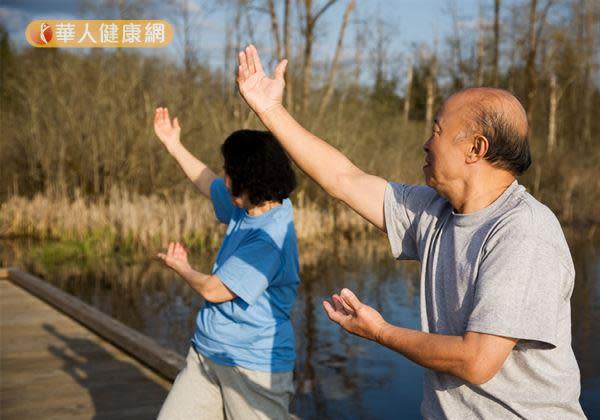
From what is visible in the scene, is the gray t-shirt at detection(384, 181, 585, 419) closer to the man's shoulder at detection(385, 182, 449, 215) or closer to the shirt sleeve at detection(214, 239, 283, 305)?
the man's shoulder at detection(385, 182, 449, 215)

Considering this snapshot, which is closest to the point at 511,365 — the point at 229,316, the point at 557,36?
the point at 229,316

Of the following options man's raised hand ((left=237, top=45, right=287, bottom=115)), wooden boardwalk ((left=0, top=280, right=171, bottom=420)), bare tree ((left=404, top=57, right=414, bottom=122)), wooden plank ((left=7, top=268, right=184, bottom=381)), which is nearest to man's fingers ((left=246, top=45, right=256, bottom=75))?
man's raised hand ((left=237, top=45, right=287, bottom=115))

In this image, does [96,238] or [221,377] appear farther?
[96,238]

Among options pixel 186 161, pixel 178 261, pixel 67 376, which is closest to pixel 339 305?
pixel 178 261

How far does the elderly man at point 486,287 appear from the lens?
1765 millimetres

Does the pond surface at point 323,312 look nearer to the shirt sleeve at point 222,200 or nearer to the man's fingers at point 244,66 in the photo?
the shirt sleeve at point 222,200

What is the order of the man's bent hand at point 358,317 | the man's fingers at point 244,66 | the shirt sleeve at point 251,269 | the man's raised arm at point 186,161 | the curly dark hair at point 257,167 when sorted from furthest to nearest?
the man's raised arm at point 186,161
the curly dark hair at point 257,167
the shirt sleeve at point 251,269
the man's fingers at point 244,66
the man's bent hand at point 358,317

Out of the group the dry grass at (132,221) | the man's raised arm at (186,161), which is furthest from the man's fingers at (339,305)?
the dry grass at (132,221)

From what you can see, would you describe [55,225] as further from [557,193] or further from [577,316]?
[557,193]

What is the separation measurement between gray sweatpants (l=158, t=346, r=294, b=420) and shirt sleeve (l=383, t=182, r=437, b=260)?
112 centimetres

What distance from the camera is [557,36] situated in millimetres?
32031

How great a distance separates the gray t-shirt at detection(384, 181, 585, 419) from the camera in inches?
69.3

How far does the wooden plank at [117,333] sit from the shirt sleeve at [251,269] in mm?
2468

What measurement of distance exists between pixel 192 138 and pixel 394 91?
2596 centimetres
